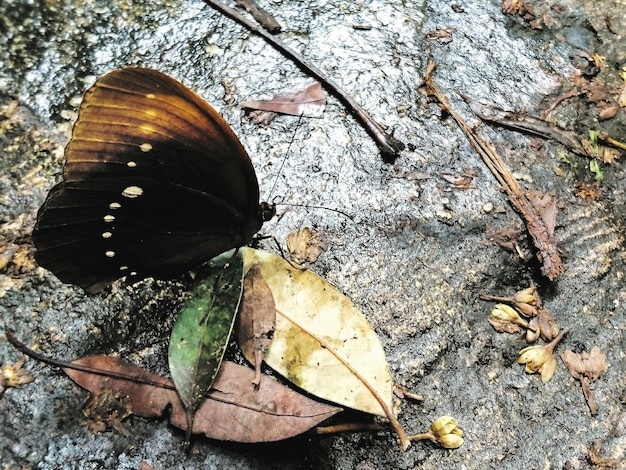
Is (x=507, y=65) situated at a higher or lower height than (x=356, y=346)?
higher

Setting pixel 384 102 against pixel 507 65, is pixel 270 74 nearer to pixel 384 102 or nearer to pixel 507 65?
pixel 384 102

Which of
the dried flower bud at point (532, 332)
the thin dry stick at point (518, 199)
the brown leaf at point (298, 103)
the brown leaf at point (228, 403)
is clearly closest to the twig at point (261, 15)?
Answer: the brown leaf at point (298, 103)

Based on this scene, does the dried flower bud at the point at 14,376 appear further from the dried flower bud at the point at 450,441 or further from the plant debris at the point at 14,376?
the dried flower bud at the point at 450,441

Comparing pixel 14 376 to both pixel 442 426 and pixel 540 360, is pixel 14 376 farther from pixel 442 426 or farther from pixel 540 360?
pixel 540 360

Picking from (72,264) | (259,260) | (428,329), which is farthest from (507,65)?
(72,264)

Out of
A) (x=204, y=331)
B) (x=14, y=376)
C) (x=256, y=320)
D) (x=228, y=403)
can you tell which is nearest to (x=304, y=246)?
(x=256, y=320)

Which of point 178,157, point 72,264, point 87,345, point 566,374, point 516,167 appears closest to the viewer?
point 178,157
